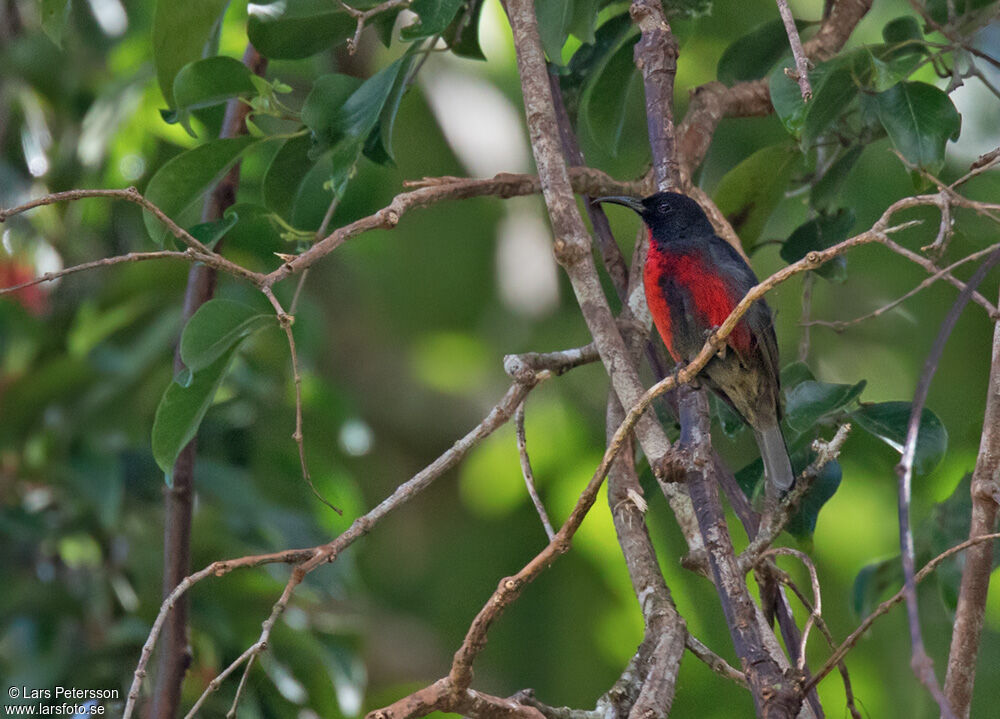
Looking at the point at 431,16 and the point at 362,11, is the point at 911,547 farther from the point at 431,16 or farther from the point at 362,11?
the point at 362,11

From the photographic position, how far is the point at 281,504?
4.44m

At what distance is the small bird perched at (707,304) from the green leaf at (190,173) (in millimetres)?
973

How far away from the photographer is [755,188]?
2889 mm

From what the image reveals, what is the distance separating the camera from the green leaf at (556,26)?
240cm

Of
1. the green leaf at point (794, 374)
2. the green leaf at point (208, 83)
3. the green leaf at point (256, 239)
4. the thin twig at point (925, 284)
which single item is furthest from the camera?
the green leaf at point (256, 239)

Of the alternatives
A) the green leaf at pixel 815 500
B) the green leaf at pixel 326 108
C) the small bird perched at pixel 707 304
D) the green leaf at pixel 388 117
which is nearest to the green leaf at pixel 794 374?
the small bird perched at pixel 707 304

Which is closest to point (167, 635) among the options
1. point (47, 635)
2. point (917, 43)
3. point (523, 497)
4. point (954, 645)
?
point (47, 635)

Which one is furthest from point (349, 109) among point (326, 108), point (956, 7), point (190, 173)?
point (956, 7)

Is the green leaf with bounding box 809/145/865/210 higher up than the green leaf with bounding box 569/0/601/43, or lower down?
lower down

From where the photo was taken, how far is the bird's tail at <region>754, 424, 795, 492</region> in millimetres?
2520

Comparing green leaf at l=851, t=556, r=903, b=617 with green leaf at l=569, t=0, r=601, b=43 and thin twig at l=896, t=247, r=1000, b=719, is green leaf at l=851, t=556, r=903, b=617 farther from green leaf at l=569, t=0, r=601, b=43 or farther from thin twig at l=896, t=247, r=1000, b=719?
thin twig at l=896, t=247, r=1000, b=719

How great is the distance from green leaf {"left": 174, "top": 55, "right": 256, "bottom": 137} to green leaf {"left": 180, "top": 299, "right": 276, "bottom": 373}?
535 mm

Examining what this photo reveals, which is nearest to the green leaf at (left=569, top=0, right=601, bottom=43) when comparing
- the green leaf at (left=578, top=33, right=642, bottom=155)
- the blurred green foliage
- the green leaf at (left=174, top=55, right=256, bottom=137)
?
the blurred green foliage

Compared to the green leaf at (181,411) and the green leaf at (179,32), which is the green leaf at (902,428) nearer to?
the green leaf at (181,411)
